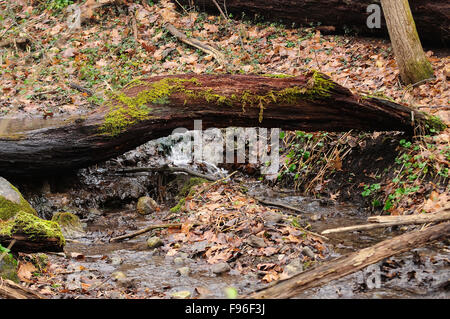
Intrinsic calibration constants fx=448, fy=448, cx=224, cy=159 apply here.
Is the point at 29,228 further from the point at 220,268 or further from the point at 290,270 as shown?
the point at 290,270

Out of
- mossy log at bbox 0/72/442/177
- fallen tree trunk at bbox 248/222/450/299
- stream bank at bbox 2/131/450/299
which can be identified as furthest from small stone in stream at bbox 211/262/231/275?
mossy log at bbox 0/72/442/177

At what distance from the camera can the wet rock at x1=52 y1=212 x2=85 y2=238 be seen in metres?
5.80


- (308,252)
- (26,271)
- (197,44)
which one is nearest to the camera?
(26,271)

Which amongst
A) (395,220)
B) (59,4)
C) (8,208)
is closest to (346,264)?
(395,220)

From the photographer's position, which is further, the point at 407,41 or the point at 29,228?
the point at 407,41

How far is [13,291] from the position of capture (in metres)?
3.21

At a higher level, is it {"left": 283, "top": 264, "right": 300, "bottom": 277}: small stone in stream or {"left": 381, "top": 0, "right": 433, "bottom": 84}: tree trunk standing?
{"left": 381, "top": 0, "right": 433, "bottom": 84}: tree trunk standing

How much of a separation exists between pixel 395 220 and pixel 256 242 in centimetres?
168

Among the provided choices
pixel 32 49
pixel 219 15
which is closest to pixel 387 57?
pixel 219 15

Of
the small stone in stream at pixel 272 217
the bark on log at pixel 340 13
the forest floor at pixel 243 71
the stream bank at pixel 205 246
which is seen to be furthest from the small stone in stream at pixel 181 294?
the bark on log at pixel 340 13

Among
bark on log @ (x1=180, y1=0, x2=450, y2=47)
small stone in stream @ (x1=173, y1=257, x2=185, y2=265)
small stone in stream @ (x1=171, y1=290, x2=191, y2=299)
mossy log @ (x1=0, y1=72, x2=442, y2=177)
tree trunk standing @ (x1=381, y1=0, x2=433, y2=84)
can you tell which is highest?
bark on log @ (x1=180, y1=0, x2=450, y2=47)

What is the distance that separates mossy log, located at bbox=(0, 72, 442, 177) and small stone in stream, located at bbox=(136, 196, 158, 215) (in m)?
0.99

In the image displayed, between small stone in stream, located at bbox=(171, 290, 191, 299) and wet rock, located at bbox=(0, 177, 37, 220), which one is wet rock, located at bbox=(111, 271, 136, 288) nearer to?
small stone in stream, located at bbox=(171, 290, 191, 299)

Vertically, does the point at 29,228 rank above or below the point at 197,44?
below
